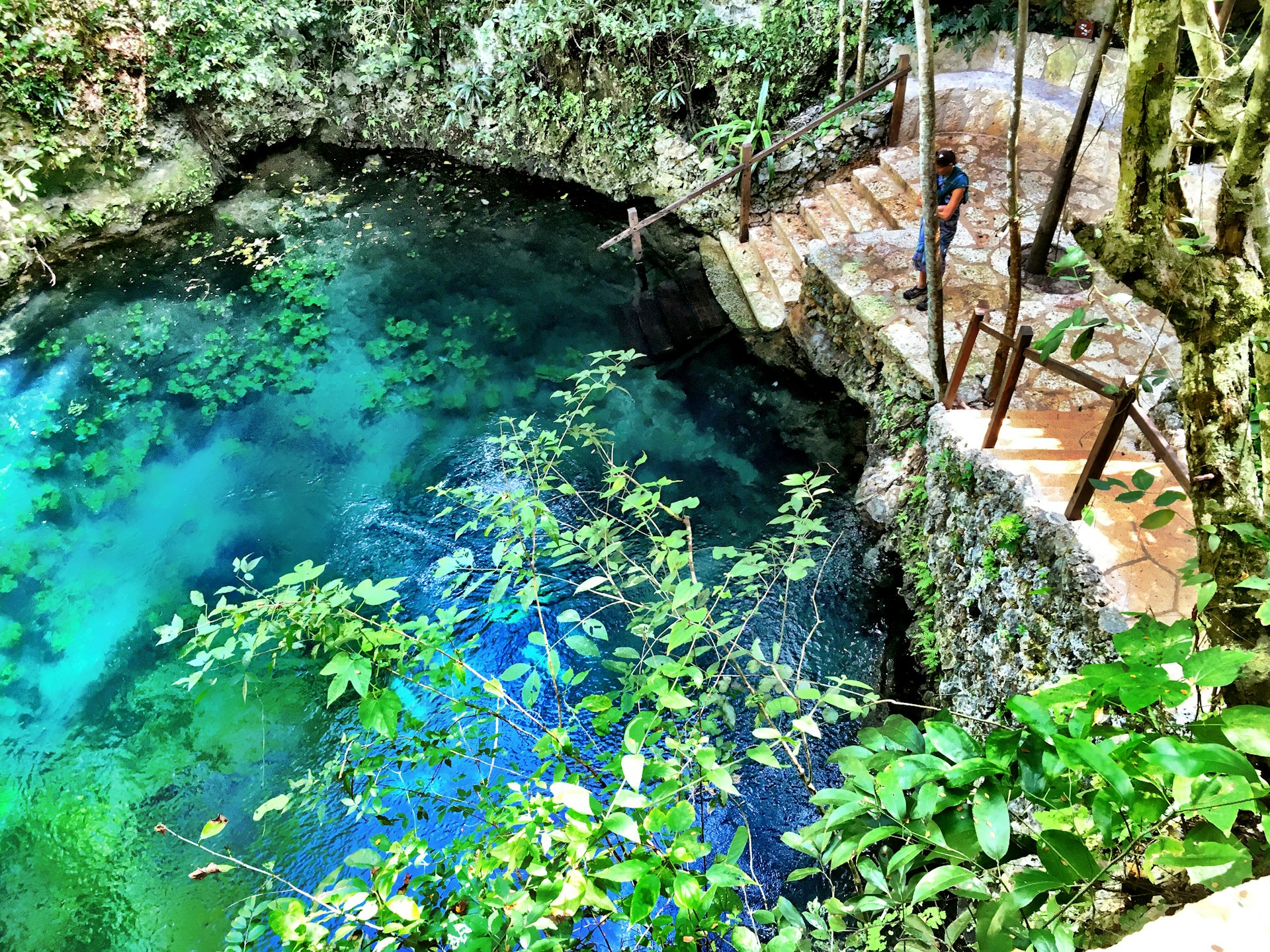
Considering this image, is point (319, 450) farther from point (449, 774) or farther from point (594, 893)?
point (594, 893)

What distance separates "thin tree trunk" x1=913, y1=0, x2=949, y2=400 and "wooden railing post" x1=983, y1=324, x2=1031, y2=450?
0.60m

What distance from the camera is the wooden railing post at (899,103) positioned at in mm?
8453

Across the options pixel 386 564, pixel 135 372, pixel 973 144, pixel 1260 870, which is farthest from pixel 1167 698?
pixel 135 372

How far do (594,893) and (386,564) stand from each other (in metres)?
Result: 5.26

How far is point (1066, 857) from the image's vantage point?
1448mm

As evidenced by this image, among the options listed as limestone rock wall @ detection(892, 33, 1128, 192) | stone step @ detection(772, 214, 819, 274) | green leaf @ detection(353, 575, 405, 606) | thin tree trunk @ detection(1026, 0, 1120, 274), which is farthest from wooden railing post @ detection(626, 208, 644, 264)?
green leaf @ detection(353, 575, 405, 606)

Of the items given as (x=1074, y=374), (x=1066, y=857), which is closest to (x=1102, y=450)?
(x=1074, y=374)

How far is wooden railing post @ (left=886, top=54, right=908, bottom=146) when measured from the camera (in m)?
8.45

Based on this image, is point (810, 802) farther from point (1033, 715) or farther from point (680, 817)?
point (1033, 715)

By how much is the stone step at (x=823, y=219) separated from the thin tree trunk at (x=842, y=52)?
128 cm

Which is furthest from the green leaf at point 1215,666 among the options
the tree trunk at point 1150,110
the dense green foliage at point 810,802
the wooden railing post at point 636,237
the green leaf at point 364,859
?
the wooden railing post at point 636,237

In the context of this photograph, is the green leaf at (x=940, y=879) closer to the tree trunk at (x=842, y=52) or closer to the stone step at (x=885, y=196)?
the stone step at (x=885, y=196)

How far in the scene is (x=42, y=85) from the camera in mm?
10023

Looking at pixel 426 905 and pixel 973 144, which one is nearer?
pixel 426 905
